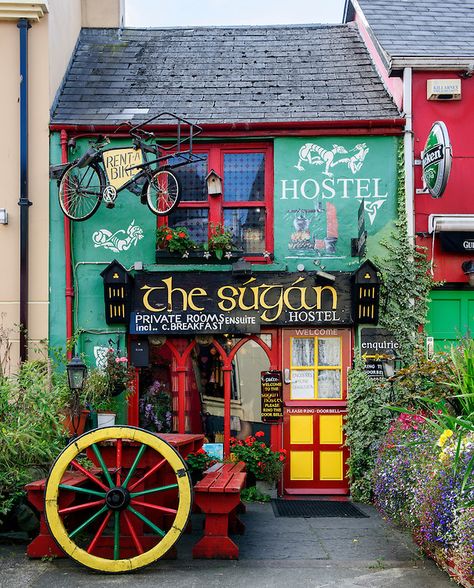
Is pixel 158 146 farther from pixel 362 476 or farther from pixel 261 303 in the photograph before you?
pixel 362 476

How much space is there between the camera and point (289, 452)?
10398 mm

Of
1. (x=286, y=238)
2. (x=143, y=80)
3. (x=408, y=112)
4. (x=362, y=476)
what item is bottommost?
(x=362, y=476)

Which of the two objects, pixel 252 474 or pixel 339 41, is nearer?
pixel 252 474

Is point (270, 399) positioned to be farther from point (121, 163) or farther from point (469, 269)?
point (121, 163)

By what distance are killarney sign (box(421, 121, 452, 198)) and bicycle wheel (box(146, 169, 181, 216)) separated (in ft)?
10.5

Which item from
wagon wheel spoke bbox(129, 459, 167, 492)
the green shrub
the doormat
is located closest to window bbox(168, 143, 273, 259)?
the green shrub

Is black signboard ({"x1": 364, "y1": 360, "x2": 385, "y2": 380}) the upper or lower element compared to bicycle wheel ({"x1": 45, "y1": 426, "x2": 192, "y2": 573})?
upper

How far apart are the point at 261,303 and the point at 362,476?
8.67ft

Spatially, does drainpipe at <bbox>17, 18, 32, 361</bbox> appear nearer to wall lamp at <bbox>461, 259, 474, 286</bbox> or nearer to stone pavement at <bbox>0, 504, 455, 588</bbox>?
stone pavement at <bbox>0, 504, 455, 588</bbox>

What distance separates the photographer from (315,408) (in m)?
10.4

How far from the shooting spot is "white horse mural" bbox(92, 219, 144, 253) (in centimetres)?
1049

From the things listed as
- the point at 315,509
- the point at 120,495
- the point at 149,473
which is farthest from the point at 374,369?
the point at 120,495

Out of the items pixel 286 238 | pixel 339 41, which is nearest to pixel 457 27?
pixel 339 41

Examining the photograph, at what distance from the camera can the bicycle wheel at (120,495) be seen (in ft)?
21.0
